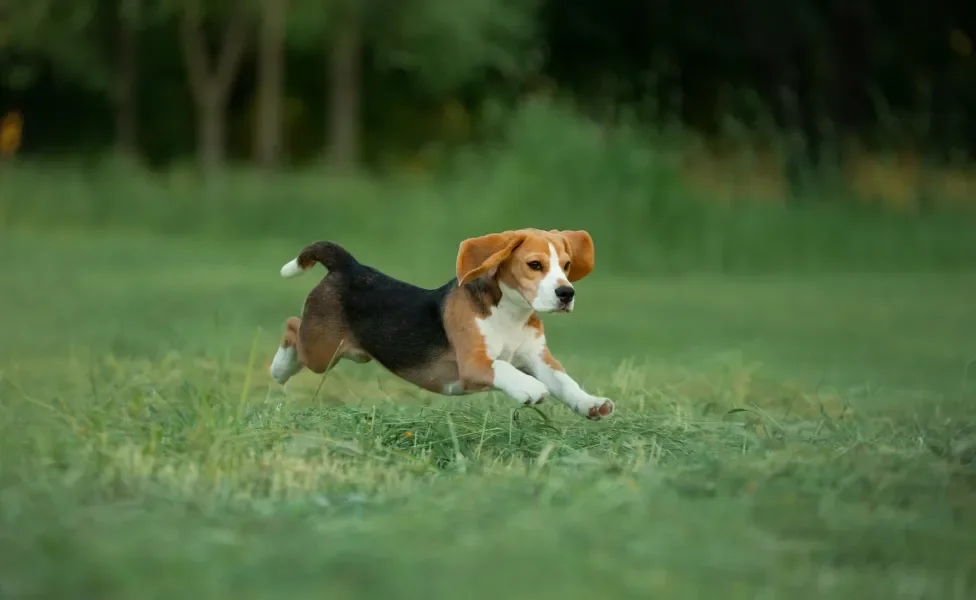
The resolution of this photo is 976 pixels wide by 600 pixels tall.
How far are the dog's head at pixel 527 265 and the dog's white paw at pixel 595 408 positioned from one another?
0.37m

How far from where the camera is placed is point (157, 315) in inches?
444

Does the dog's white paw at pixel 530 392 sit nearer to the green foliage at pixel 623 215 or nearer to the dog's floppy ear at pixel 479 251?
the dog's floppy ear at pixel 479 251

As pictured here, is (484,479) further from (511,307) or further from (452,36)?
(452,36)

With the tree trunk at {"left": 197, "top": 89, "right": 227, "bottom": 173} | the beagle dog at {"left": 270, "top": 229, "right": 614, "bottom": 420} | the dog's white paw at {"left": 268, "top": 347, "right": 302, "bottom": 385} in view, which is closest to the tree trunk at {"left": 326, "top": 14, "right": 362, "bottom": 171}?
the tree trunk at {"left": 197, "top": 89, "right": 227, "bottom": 173}

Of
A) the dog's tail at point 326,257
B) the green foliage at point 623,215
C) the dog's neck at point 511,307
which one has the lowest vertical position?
the green foliage at point 623,215

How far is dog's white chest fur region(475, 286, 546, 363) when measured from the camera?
596cm

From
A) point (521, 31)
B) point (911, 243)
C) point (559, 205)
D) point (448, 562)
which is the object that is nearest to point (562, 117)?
point (559, 205)

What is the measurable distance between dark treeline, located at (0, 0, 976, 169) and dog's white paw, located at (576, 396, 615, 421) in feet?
34.4

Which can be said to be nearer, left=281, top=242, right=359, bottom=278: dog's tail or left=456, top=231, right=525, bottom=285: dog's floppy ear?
left=456, top=231, right=525, bottom=285: dog's floppy ear

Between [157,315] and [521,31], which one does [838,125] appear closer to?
[521,31]

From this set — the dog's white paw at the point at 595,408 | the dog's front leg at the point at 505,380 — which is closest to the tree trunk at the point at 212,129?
the dog's front leg at the point at 505,380

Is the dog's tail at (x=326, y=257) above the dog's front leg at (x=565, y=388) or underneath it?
above

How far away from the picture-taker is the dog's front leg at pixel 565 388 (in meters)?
5.79

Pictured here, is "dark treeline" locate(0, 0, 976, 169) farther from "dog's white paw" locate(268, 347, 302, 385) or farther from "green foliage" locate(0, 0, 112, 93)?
"dog's white paw" locate(268, 347, 302, 385)
